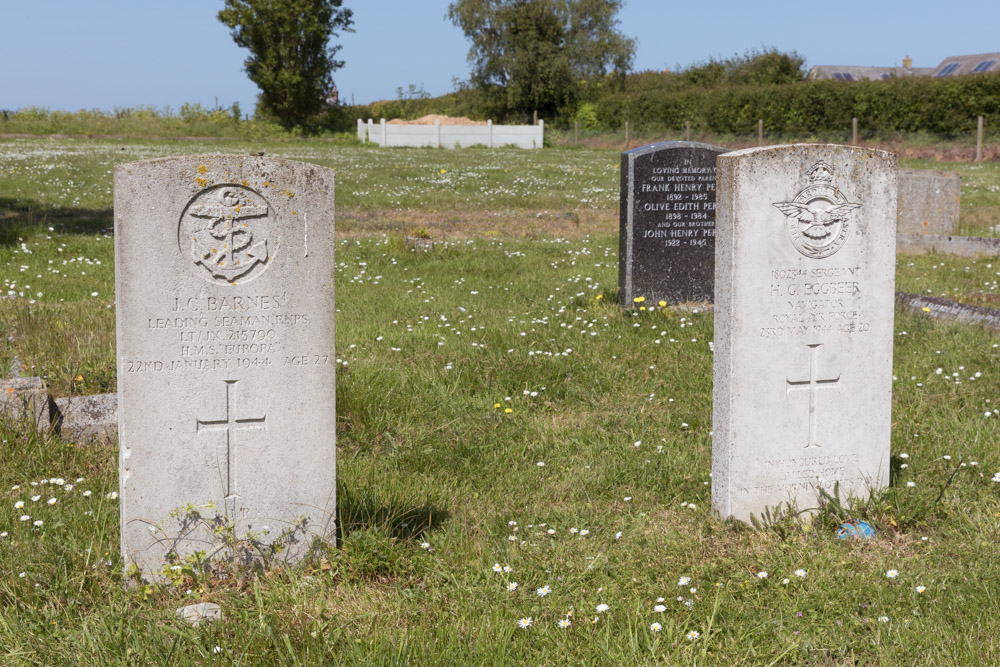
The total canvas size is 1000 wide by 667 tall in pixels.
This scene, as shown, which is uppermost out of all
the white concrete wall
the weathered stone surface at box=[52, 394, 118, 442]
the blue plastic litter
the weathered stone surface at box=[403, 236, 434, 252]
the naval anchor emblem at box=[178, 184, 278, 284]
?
the white concrete wall

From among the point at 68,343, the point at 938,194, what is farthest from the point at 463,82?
the point at 68,343

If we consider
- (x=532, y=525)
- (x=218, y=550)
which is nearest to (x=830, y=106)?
(x=532, y=525)

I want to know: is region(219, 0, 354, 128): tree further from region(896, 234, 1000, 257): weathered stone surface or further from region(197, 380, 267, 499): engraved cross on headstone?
region(197, 380, 267, 499): engraved cross on headstone

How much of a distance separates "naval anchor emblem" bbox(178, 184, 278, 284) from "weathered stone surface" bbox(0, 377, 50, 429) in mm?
2072

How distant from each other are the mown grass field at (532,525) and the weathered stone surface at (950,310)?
0.26 metres

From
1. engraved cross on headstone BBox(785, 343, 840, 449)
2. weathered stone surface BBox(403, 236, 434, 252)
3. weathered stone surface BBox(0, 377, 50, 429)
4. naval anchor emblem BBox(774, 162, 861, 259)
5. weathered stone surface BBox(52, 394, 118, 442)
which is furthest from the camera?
weathered stone surface BBox(403, 236, 434, 252)

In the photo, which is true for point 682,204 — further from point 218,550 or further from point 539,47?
point 539,47

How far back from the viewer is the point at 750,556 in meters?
3.99

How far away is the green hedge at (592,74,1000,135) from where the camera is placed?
3462 centimetres

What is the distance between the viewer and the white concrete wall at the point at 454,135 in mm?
44938

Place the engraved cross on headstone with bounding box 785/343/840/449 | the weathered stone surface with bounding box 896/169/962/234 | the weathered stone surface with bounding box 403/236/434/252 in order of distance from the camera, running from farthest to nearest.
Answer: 1. the weathered stone surface with bounding box 896/169/962/234
2. the weathered stone surface with bounding box 403/236/434/252
3. the engraved cross on headstone with bounding box 785/343/840/449

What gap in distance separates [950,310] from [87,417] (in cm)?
693

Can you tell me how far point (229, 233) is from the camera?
362 centimetres

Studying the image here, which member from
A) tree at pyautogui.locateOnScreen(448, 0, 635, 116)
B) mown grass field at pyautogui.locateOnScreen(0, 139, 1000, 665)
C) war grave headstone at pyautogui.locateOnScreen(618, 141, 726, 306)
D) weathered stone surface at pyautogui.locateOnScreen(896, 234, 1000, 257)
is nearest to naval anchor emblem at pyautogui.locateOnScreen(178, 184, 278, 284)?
mown grass field at pyautogui.locateOnScreen(0, 139, 1000, 665)
